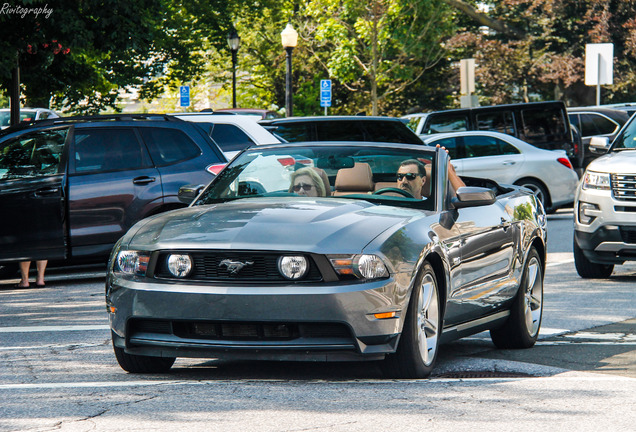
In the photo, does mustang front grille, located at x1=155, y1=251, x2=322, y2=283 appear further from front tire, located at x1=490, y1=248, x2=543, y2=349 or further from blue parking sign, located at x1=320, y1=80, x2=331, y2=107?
blue parking sign, located at x1=320, y1=80, x2=331, y2=107

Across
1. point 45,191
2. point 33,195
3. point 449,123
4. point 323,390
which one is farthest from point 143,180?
point 449,123

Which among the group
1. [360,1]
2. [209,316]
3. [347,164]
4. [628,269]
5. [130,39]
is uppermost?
[360,1]

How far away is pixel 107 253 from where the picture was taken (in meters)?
12.1

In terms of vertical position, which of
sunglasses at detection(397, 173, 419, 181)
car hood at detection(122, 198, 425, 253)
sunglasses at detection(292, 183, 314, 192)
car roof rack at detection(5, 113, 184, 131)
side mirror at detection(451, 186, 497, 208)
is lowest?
car hood at detection(122, 198, 425, 253)

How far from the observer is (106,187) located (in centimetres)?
1212

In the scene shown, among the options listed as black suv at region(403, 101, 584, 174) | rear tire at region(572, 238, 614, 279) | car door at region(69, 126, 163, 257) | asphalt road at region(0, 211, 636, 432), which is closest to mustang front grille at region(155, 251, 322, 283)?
asphalt road at region(0, 211, 636, 432)

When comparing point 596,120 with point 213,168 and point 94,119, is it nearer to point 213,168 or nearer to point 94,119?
point 213,168

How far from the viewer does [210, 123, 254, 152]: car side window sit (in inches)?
603

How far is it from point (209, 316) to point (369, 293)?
0.85m

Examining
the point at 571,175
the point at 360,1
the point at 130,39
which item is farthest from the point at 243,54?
the point at 130,39

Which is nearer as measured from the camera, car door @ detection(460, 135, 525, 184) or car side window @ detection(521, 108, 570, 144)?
car door @ detection(460, 135, 525, 184)

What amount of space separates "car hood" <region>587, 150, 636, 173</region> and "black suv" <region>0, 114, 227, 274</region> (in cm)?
418

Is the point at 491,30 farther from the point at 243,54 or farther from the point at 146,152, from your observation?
the point at 146,152

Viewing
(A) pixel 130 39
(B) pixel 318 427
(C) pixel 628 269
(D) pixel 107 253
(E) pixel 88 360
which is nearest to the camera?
(B) pixel 318 427
